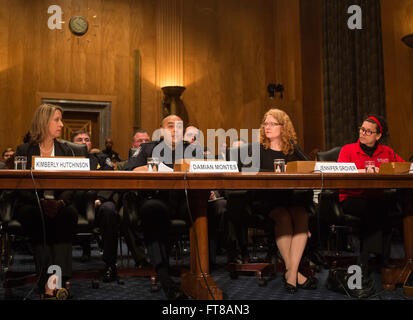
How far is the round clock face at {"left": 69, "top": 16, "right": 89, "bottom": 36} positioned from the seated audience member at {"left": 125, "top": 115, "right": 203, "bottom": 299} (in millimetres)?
4972

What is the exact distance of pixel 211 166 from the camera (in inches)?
87.1

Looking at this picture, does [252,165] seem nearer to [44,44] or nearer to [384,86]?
[384,86]

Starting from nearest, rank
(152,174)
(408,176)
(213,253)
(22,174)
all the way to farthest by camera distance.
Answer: (22,174) < (152,174) < (408,176) < (213,253)

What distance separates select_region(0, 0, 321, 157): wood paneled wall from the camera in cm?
708

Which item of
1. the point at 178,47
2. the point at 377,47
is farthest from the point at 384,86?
the point at 178,47

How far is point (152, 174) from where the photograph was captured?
2057 mm

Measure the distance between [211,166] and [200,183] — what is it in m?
0.12

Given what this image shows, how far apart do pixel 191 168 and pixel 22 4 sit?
6.22m

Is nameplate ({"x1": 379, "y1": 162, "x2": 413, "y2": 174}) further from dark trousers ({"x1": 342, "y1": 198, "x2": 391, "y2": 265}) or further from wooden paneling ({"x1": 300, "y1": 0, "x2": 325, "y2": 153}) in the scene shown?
wooden paneling ({"x1": 300, "y1": 0, "x2": 325, "y2": 153})

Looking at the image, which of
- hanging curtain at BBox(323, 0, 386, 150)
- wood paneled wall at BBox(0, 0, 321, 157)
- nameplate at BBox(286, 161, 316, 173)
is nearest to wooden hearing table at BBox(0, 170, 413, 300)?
nameplate at BBox(286, 161, 316, 173)

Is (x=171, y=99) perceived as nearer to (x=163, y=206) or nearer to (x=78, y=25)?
(x=78, y=25)

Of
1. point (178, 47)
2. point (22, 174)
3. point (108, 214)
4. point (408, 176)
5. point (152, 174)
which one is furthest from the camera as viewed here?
point (178, 47)

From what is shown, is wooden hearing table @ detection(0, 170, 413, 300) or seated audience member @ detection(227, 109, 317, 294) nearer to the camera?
wooden hearing table @ detection(0, 170, 413, 300)

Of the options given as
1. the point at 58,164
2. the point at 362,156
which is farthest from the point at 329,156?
the point at 58,164
